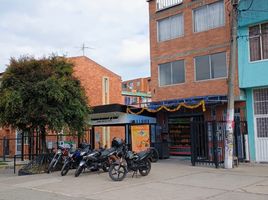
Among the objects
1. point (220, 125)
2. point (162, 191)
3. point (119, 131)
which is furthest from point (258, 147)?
point (119, 131)

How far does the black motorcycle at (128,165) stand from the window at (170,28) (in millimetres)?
10253

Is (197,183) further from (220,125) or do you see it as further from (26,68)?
(26,68)

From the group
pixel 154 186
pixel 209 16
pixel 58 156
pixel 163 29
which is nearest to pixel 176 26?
pixel 163 29

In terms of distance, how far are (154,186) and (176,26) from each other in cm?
1303

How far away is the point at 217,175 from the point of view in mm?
14055

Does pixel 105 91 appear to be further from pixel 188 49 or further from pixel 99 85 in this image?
pixel 188 49

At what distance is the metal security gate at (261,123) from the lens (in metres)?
18.5

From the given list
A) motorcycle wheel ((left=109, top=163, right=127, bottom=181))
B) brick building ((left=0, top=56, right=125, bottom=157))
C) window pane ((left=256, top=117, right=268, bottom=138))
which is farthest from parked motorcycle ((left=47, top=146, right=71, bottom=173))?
brick building ((left=0, top=56, right=125, bottom=157))

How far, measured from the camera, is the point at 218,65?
67.5 ft

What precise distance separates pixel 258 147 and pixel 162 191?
9.27 metres

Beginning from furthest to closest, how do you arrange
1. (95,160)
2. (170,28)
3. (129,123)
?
(170,28) < (129,123) < (95,160)

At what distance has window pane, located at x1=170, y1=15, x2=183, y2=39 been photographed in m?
22.6

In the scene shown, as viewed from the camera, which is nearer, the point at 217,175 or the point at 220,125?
the point at 217,175

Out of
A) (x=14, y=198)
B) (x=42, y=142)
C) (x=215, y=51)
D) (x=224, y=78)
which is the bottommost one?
(x=14, y=198)
